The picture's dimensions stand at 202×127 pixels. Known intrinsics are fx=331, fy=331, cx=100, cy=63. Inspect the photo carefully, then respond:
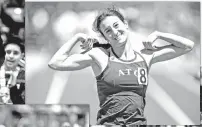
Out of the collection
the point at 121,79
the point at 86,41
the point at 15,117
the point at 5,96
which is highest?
the point at 86,41

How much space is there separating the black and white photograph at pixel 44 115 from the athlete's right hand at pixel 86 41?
1.21 feet

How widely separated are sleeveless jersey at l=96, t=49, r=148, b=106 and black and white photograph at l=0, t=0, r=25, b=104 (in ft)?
1.63

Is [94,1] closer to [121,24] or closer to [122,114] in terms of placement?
[121,24]

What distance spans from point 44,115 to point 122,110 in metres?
0.48

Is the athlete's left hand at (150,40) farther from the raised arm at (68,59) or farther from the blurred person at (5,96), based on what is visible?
the blurred person at (5,96)

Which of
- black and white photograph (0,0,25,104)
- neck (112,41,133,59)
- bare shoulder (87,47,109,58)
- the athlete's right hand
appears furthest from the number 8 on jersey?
black and white photograph (0,0,25,104)

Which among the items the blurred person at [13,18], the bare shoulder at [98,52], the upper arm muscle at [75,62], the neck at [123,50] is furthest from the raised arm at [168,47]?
the blurred person at [13,18]

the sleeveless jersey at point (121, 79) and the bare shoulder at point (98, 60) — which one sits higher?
the bare shoulder at point (98, 60)

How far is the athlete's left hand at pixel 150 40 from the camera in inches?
81.4

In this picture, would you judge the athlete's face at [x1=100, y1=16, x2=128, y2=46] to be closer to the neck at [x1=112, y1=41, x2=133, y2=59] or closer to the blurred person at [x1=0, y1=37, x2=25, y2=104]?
the neck at [x1=112, y1=41, x2=133, y2=59]

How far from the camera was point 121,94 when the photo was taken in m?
2.04

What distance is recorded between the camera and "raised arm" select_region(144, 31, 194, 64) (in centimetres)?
208

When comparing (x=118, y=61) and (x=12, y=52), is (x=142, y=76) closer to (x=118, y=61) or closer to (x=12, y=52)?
(x=118, y=61)

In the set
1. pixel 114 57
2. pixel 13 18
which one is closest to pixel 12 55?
pixel 13 18
